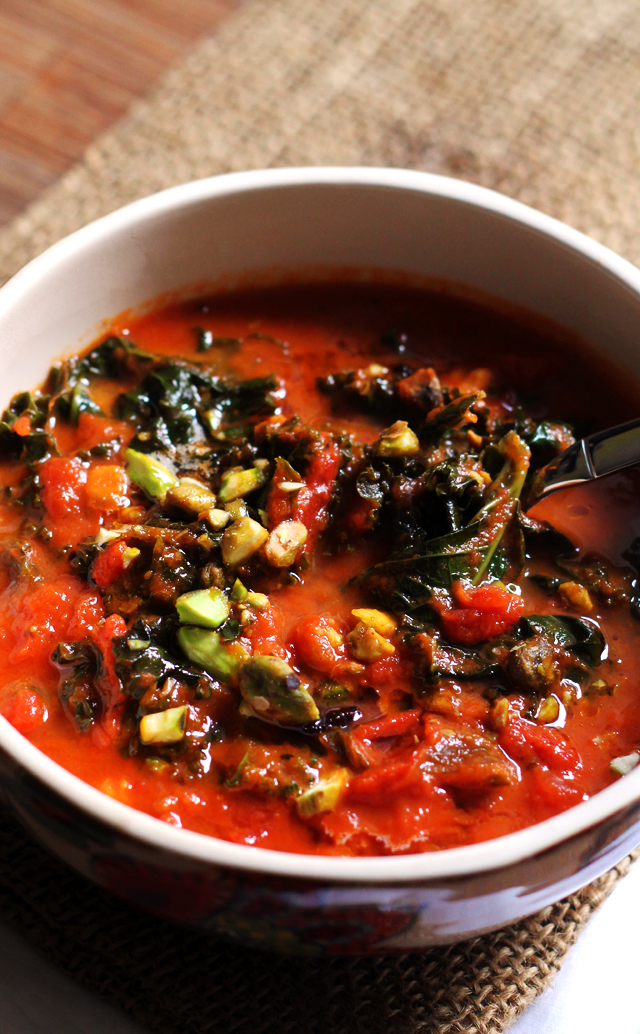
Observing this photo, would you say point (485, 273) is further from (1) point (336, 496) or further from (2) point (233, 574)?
(2) point (233, 574)

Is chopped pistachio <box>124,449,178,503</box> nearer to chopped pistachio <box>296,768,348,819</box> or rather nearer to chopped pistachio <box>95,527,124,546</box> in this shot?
chopped pistachio <box>95,527,124,546</box>

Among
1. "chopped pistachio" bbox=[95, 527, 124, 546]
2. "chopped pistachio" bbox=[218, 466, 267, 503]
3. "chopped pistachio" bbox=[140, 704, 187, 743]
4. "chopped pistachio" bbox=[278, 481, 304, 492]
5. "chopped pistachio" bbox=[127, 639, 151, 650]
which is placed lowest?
"chopped pistachio" bbox=[140, 704, 187, 743]

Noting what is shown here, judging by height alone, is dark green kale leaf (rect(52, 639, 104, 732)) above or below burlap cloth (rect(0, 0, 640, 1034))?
below

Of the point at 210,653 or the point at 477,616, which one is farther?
the point at 477,616

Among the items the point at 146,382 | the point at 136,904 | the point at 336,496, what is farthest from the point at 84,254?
the point at 136,904

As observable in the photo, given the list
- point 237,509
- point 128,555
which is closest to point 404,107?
point 237,509

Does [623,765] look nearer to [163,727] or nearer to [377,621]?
[377,621]

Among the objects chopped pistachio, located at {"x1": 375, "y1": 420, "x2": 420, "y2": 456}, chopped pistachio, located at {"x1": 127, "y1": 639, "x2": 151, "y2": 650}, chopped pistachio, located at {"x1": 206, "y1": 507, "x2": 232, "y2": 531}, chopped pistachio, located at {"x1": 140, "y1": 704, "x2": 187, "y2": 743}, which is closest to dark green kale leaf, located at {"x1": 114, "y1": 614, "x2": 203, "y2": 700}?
chopped pistachio, located at {"x1": 127, "y1": 639, "x2": 151, "y2": 650}
